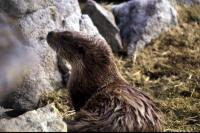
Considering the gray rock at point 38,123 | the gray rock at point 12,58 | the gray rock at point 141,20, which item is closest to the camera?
the gray rock at point 38,123

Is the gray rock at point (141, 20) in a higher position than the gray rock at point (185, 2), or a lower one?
lower

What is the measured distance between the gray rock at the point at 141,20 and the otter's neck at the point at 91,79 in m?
1.96

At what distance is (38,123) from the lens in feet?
11.2

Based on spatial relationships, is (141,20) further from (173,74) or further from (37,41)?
(37,41)

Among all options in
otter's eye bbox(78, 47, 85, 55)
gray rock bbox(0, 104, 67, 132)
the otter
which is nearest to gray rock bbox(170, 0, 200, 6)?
the otter

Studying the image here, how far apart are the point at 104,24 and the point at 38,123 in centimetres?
299

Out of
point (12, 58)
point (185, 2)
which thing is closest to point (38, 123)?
point (12, 58)

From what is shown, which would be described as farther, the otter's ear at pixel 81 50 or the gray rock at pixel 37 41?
the gray rock at pixel 37 41

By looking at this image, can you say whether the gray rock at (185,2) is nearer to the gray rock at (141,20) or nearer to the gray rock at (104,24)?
the gray rock at (141,20)

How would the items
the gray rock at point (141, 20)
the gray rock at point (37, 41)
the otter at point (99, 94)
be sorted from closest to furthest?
the otter at point (99, 94), the gray rock at point (37, 41), the gray rock at point (141, 20)

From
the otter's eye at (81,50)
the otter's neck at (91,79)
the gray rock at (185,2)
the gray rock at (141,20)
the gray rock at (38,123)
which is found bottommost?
the gray rock at (38,123)

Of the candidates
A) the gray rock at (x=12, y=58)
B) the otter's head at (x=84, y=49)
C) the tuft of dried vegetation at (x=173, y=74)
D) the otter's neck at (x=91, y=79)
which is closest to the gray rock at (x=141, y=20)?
the tuft of dried vegetation at (x=173, y=74)

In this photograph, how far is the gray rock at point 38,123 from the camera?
335 centimetres

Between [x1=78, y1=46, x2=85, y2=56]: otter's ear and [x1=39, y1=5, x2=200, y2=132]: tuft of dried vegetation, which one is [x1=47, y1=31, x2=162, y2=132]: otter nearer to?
[x1=78, y1=46, x2=85, y2=56]: otter's ear
